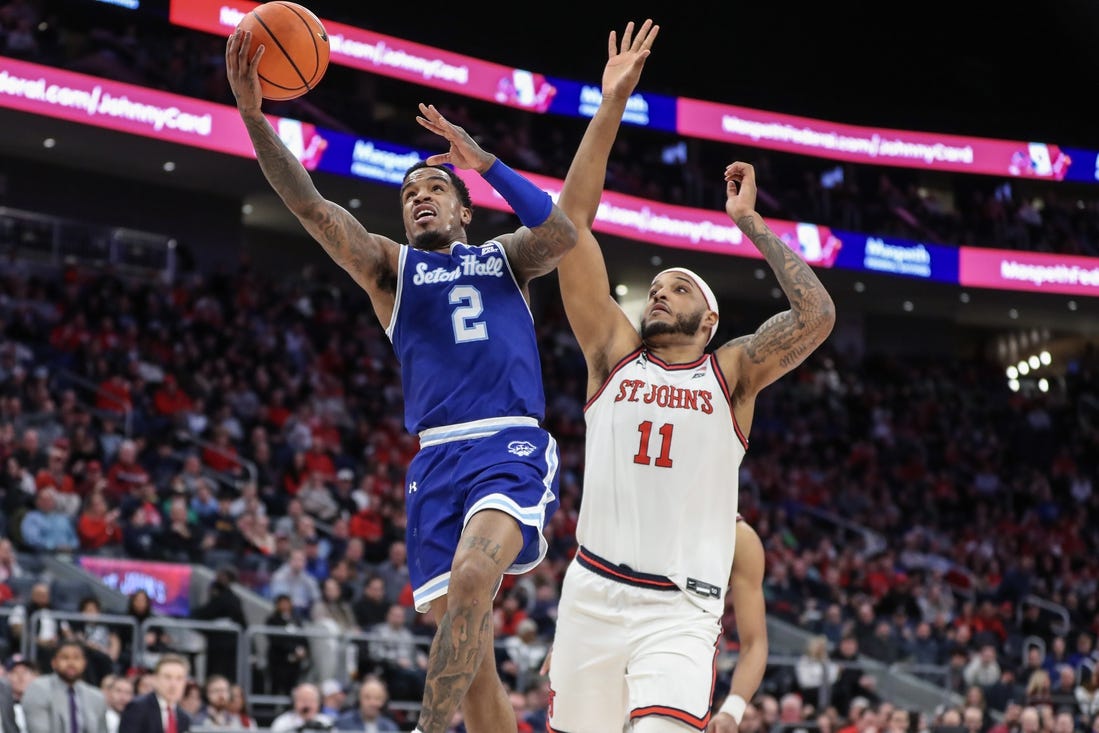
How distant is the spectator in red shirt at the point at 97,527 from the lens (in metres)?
14.1

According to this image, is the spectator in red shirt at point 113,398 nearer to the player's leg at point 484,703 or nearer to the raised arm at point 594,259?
the raised arm at point 594,259

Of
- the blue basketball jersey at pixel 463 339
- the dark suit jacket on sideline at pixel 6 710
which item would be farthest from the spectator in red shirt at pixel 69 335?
the blue basketball jersey at pixel 463 339

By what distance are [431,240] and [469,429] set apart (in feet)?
2.78

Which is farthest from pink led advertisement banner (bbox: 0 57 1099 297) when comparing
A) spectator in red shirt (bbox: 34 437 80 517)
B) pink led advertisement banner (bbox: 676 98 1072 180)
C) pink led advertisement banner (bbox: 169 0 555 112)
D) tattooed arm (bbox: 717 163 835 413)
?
tattooed arm (bbox: 717 163 835 413)

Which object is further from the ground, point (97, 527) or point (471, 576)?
point (471, 576)

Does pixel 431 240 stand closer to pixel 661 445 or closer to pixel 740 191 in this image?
pixel 661 445

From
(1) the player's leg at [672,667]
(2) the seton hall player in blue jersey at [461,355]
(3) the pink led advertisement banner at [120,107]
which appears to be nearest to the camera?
(1) the player's leg at [672,667]

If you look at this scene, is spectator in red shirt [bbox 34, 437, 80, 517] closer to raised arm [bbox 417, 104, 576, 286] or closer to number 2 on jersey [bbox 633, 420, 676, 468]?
raised arm [bbox 417, 104, 576, 286]

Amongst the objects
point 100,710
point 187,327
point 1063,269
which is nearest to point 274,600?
point 100,710

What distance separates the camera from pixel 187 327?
2067 cm

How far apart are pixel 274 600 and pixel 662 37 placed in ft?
66.8

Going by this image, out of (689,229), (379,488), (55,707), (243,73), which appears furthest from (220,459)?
A: (243,73)

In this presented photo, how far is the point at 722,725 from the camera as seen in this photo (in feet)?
19.1

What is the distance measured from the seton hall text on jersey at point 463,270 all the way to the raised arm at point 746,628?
66.6 inches
